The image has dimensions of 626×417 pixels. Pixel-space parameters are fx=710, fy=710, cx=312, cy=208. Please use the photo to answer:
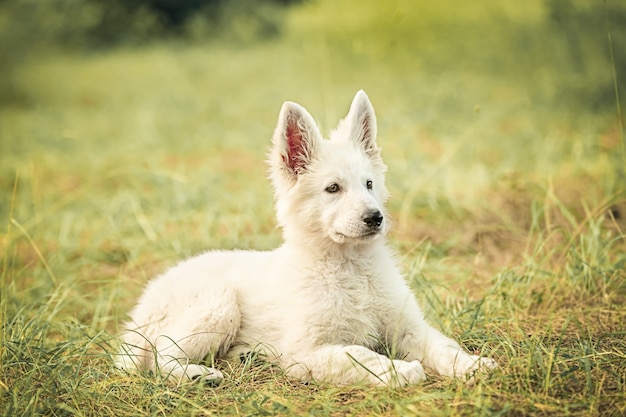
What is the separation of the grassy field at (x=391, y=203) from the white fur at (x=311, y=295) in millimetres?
170

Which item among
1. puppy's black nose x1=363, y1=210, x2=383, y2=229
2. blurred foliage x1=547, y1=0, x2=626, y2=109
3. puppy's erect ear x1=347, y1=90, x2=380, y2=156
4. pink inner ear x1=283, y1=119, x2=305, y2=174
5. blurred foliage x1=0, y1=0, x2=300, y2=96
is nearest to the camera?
puppy's black nose x1=363, y1=210, x2=383, y2=229

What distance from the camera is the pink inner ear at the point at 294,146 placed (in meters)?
3.73

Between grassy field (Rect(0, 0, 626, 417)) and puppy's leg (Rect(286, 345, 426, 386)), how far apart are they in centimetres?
7

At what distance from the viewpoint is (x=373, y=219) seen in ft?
11.2

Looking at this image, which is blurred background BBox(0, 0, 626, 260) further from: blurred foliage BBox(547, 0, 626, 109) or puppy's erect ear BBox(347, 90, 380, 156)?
puppy's erect ear BBox(347, 90, 380, 156)

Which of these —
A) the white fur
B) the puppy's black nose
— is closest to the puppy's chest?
the white fur

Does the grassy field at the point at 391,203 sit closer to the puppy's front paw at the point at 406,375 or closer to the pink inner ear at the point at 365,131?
the puppy's front paw at the point at 406,375

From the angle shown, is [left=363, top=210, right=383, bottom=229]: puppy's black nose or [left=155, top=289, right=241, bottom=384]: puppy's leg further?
[left=155, top=289, right=241, bottom=384]: puppy's leg

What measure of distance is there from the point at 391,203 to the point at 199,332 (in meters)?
3.21

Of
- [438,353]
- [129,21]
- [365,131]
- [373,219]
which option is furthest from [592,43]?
[129,21]

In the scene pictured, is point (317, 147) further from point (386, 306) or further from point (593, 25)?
point (593, 25)

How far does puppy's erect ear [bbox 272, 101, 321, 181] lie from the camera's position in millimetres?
3660

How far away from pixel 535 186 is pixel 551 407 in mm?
3766

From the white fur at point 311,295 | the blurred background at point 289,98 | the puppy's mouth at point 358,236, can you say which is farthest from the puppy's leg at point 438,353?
the blurred background at point 289,98
